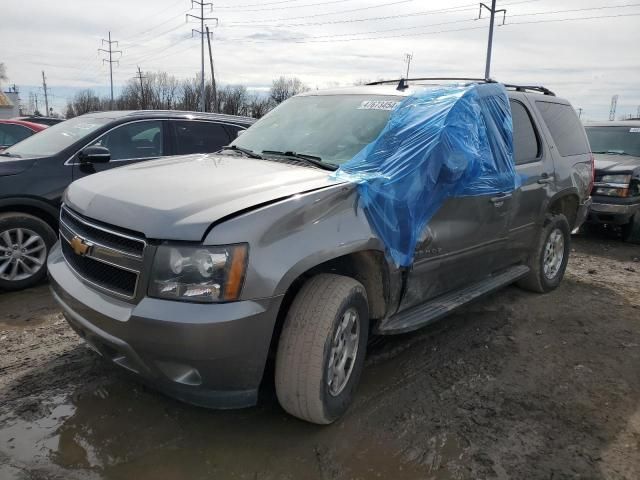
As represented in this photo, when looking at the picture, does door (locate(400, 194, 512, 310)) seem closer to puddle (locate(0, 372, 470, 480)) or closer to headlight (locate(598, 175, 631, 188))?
puddle (locate(0, 372, 470, 480))

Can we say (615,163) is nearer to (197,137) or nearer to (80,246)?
(197,137)

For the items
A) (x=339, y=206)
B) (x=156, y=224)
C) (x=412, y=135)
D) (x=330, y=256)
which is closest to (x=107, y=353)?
(x=156, y=224)

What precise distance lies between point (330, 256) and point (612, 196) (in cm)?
714

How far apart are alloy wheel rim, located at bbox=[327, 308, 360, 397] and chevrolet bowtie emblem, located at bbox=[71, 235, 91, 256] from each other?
4.48ft

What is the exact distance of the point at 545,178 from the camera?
15.5ft

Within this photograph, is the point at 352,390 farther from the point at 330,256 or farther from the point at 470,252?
the point at 470,252

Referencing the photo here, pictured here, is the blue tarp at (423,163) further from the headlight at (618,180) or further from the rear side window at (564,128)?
the headlight at (618,180)

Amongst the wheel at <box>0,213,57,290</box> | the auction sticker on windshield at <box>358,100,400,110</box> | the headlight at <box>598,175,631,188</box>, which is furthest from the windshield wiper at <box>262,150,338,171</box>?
the headlight at <box>598,175,631,188</box>

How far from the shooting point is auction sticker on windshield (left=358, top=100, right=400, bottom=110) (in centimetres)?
365

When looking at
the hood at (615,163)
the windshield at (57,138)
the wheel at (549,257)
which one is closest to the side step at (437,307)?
the wheel at (549,257)

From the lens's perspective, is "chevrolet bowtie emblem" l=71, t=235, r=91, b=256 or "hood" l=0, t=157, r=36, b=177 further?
"hood" l=0, t=157, r=36, b=177

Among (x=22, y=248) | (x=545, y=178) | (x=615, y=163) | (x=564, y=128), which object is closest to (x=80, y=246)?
(x=22, y=248)

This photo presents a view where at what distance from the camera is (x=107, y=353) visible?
267 cm

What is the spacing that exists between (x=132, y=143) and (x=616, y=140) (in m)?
8.30
